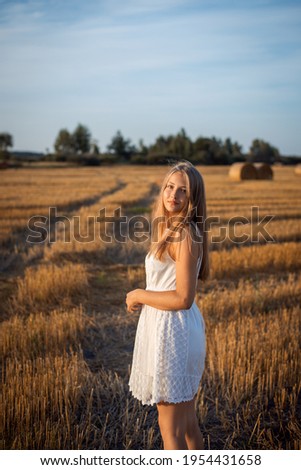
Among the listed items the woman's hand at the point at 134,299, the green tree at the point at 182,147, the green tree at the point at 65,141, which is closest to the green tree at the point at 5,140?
the green tree at the point at 65,141

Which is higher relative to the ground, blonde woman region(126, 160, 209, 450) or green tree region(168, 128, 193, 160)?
green tree region(168, 128, 193, 160)

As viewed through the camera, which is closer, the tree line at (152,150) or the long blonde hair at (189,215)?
the long blonde hair at (189,215)

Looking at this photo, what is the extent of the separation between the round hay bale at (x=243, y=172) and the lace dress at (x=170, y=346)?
33.3 meters

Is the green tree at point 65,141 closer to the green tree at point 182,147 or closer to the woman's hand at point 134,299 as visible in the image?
the green tree at point 182,147

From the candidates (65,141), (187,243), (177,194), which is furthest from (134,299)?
(65,141)

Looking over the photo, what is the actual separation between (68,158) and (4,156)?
36.1 ft

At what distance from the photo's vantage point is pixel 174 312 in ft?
7.34

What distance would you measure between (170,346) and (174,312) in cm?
18

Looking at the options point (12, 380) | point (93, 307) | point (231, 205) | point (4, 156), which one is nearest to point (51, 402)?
point (12, 380)

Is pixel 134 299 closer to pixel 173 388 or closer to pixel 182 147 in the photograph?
pixel 173 388

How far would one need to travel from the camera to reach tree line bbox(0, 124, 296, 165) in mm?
73500

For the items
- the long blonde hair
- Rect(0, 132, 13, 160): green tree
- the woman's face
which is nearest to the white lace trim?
the long blonde hair

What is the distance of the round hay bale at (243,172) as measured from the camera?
34.4 metres

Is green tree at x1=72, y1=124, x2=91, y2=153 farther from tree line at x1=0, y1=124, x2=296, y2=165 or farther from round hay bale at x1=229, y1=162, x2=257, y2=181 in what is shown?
round hay bale at x1=229, y1=162, x2=257, y2=181
